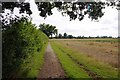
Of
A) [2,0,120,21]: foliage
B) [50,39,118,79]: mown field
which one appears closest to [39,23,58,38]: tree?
[50,39,118,79]: mown field

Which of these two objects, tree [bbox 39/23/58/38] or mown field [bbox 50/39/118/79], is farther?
tree [bbox 39/23/58/38]

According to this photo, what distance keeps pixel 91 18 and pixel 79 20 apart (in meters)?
0.72

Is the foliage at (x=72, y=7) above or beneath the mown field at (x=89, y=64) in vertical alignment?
above

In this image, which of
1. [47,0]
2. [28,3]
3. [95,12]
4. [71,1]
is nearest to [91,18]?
[95,12]

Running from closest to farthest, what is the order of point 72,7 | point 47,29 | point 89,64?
point 72,7
point 89,64
point 47,29

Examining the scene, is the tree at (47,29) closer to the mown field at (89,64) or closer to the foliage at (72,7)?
the mown field at (89,64)

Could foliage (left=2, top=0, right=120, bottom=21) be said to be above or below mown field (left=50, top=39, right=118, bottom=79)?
above

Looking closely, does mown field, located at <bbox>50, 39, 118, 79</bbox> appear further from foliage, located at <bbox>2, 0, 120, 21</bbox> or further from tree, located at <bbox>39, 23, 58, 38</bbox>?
tree, located at <bbox>39, 23, 58, 38</bbox>

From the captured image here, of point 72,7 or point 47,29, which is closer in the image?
point 72,7

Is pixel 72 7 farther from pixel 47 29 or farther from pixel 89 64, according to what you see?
pixel 47 29

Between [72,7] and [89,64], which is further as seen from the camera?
[89,64]

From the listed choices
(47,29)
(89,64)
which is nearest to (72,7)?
(89,64)

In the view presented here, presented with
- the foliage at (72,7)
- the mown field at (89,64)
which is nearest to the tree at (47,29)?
the mown field at (89,64)

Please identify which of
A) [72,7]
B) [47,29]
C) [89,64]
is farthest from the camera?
[47,29]
